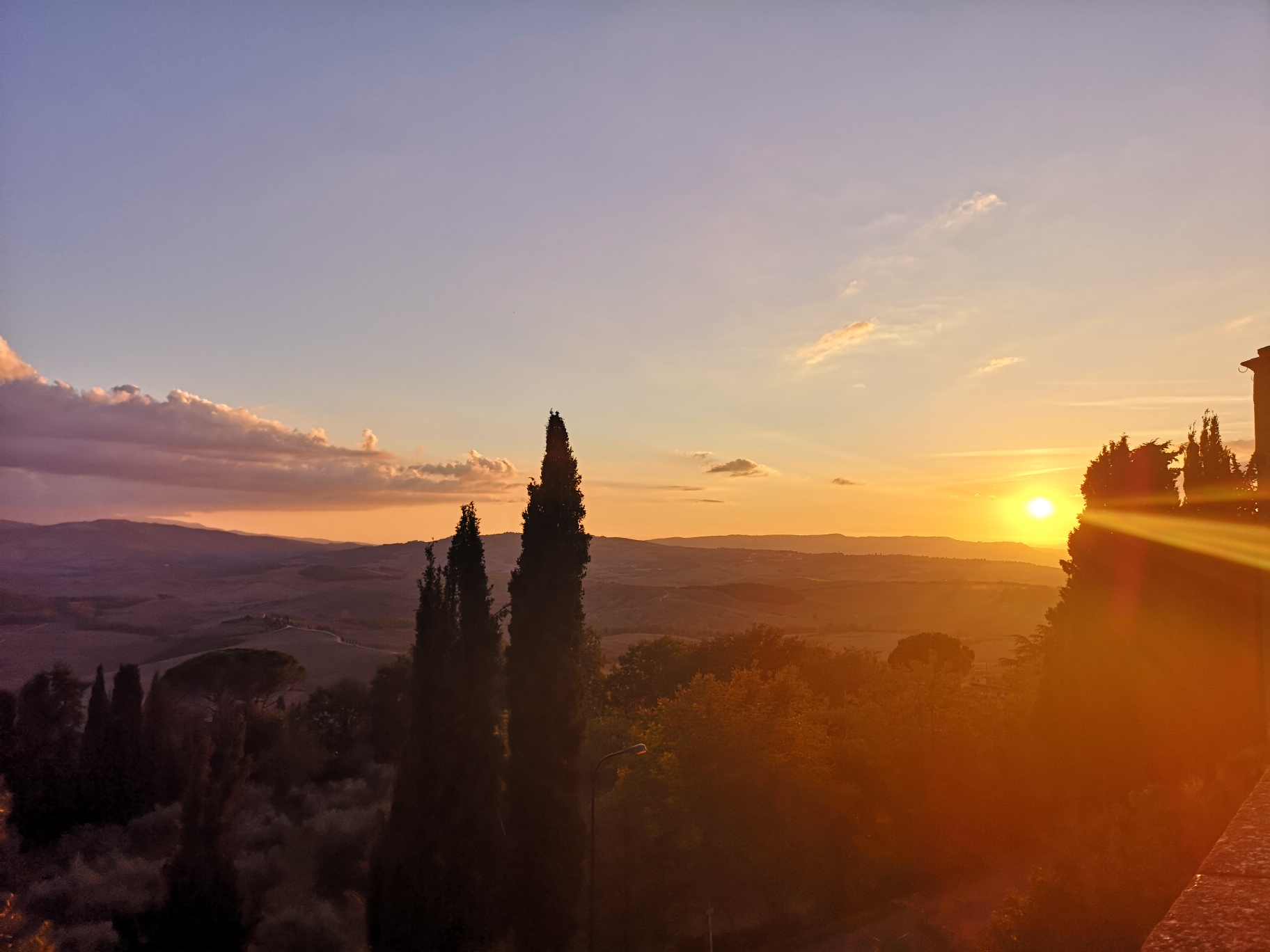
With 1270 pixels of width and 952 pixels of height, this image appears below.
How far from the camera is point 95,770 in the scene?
125ft

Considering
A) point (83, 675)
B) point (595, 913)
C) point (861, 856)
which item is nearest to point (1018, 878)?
point (861, 856)

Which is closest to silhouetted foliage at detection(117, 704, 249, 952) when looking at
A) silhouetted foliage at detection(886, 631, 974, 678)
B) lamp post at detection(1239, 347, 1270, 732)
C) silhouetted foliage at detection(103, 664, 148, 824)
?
silhouetted foliage at detection(103, 664, 148, 824)

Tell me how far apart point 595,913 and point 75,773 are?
26.3 meters

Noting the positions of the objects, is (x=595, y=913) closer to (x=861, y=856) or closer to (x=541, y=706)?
(x=541, y=706)

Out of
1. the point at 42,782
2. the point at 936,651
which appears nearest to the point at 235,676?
the point at 42,782

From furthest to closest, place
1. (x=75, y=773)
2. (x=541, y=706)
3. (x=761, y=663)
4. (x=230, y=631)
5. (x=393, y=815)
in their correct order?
(x=230, y=631)
(x=761, y=663)
(x=75, y=773)
(x=541, y=706)
(x=393, y=815)

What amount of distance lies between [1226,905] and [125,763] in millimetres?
45864

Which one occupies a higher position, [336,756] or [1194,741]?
[1194,741]

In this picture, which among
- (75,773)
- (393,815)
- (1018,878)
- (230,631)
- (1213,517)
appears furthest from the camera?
(230,631)

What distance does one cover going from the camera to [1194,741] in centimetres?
2634

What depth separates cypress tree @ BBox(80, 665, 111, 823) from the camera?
37375mm

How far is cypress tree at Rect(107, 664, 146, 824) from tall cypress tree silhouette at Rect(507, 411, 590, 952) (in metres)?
24.2

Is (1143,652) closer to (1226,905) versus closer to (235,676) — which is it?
(1226,905)

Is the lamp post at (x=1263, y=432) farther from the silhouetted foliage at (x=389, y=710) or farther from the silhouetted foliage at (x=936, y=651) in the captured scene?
the silhouetted foliage at (x=936, y=651)
